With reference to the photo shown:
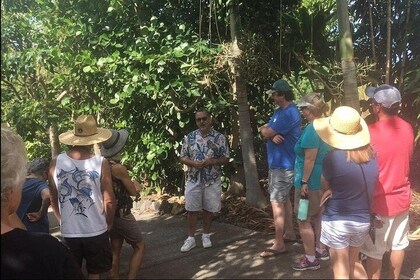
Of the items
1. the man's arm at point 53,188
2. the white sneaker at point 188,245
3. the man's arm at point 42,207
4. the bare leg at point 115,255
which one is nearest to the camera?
the man's arm at point 53,188

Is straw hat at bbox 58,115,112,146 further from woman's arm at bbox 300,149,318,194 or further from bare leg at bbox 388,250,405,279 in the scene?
bare leg at bbox 388,250,405,279

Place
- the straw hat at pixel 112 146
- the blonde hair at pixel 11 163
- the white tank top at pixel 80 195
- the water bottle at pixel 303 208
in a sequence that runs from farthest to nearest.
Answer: the water bottle at pixel 303 208, the straw hat at pixel 112 146, the white tank top at pixel 80 195, the blonde hair at pixel 11 163

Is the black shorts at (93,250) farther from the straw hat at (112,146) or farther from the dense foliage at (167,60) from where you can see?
the dense foliage at (167,60)

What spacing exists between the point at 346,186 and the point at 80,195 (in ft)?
6.56

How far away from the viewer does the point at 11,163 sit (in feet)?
5.54

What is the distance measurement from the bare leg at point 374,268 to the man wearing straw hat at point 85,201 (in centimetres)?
215

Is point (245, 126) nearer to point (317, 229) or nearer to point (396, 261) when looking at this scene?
point (317, 229)

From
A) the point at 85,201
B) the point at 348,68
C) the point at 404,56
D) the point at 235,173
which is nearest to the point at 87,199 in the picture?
the point at 85,201

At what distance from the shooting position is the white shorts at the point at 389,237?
133 inches

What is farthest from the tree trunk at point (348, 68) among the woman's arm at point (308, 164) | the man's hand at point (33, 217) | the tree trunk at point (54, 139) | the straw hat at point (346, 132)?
the tree trunk at point (54, 139)

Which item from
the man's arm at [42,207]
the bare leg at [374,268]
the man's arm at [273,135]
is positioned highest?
the man's arm at [273,135]

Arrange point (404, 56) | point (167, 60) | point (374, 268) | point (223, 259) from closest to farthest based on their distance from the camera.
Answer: point (374, 268) → point (223, 259) → point (167, 60) → point (404, 56)

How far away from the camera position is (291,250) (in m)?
4.55

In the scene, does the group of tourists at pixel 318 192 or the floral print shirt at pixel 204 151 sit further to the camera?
the floral print shirt at pixel 204 151
